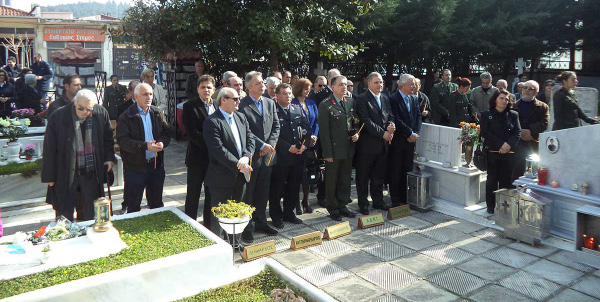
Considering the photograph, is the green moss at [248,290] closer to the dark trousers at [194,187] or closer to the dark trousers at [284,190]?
the dark trousers at [194,187]

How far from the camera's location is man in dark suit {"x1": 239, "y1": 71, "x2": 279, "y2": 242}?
605 centimetres

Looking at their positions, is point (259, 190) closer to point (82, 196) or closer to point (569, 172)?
point (82, 196)

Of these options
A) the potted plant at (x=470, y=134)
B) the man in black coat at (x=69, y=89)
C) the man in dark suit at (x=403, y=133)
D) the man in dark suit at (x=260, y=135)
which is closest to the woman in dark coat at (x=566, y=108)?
the potted plant at (x=470, y=134)

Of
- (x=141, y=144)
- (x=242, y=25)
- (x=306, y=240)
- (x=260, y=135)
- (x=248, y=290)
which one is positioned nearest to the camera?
(x=248, y=290)

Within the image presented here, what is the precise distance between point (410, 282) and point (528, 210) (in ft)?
6.78

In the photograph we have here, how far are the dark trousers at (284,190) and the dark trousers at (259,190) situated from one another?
0.96 ft

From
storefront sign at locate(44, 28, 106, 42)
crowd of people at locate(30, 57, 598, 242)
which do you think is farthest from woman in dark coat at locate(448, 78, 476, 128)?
storefront sign at locate(44, 28, 106, 42)

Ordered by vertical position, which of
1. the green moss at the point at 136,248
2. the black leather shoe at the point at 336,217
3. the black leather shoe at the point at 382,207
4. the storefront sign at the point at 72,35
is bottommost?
the black leather shoe at the point at 336,217

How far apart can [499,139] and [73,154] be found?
5391mm

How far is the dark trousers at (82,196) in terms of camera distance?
18.5ft

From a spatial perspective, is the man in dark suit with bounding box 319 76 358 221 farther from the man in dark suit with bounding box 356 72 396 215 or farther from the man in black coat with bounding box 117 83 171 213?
the man in black coat with bounding box 117 83 171 213

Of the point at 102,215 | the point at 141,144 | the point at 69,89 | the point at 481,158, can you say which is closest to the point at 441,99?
the point at 481,158

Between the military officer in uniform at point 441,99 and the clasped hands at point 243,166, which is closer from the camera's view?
the clasped hands at point 243,166

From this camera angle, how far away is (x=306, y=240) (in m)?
6.00
